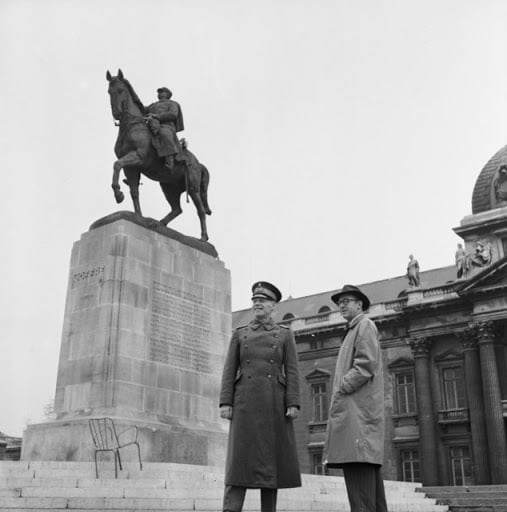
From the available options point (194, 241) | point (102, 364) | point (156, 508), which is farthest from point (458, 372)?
point (156, 508)

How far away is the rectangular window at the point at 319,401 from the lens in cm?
4494

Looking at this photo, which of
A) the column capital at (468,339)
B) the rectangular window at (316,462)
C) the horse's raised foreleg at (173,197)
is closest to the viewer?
the horse's raised foreleg at (173,197)

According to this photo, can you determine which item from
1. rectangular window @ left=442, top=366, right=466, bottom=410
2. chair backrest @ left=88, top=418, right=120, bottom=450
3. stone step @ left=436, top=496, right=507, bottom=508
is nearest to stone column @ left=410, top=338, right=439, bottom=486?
rectangular window @ left=442, top=366, right=466, bottom=410

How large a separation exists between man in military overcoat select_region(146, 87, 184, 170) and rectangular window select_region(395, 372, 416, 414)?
1233 inches

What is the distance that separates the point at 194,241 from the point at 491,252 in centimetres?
3085

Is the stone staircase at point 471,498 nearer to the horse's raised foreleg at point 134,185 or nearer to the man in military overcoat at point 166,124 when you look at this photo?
the horse's raised foreleg at point 134,185

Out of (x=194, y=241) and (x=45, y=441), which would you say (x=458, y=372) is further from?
(x=45, y=441)

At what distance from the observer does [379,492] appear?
20.2ft

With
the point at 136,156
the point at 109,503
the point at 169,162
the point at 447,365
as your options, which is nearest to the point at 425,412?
the point at 447,365

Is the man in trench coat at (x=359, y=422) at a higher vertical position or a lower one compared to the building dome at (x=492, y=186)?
lower

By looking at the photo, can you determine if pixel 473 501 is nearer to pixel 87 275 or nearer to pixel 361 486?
pixel 87 275

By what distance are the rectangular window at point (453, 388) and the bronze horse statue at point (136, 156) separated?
96.6 feet

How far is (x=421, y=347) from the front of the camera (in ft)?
138

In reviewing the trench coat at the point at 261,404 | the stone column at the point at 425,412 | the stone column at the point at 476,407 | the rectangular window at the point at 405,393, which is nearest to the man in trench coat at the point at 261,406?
the trench coat at the point at 261,404
